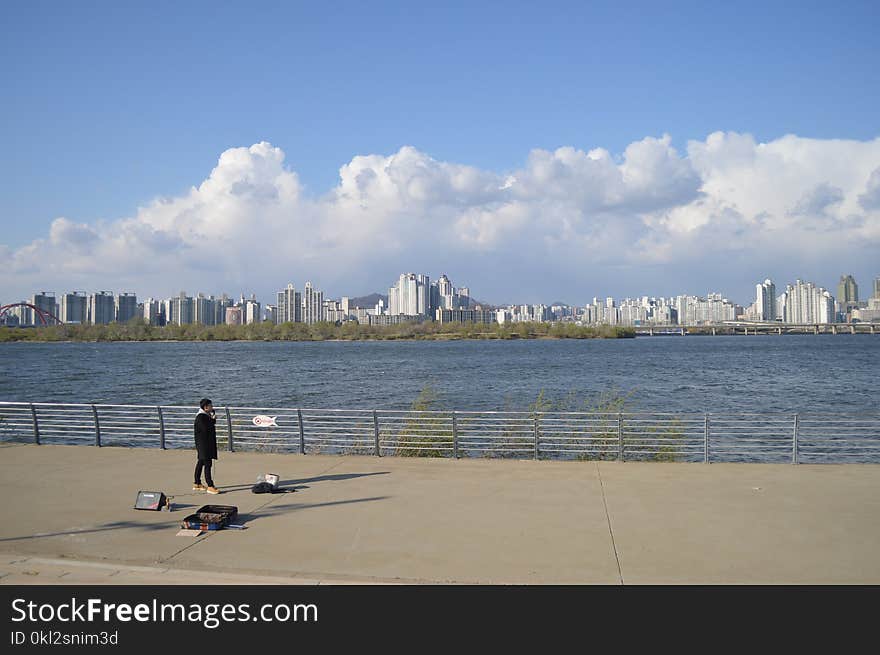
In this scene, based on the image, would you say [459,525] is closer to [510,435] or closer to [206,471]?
[206,471]

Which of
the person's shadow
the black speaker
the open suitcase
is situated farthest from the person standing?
the open suitcase

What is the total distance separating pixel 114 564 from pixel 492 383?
40425mm

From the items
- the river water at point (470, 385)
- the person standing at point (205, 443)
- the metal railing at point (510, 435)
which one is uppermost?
the person standing at point (205, 443)

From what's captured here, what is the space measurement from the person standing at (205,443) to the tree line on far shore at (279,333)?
6244 inches

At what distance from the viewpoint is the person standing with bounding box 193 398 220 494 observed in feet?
37.5

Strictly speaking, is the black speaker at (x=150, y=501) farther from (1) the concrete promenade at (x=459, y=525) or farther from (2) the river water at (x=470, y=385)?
(2) the river water at (x=470, y=385)

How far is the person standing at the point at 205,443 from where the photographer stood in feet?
37.5

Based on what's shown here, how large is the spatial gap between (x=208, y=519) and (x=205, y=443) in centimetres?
235

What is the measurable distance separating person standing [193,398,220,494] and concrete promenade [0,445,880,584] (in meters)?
0.29

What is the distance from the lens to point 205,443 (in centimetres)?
1141

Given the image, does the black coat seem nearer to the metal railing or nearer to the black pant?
the black pant

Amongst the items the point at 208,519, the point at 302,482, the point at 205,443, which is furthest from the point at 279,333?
the point at 208,519

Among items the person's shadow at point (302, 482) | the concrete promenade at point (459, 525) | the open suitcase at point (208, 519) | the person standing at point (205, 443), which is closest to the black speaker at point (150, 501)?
the concrete promenade at point (459, 525)

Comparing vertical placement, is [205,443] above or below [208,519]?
above
